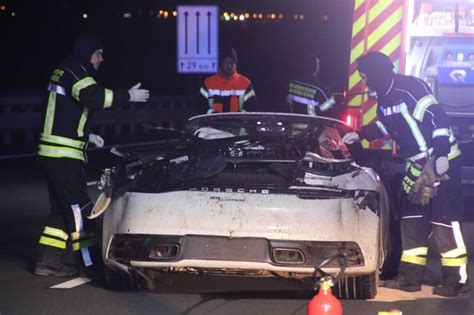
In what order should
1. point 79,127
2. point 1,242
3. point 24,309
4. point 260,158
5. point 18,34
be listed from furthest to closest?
1. point 18,34
2. point 1,242
3. point 79,127
4. point 260,158
5. point 24,309

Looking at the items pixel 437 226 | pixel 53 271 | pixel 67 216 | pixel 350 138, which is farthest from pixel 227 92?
pixel 437 226

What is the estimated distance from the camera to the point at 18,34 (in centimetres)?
4712

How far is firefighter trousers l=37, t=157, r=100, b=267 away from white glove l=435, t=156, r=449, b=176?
2.59m

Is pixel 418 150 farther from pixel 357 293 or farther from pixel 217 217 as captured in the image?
pixel 217 217

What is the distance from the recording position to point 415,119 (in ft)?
25.4

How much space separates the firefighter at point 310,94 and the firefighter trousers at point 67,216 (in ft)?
15.1

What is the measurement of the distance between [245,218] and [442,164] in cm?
152

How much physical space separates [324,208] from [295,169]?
38cm

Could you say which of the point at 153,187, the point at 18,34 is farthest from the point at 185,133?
the point at 18,34

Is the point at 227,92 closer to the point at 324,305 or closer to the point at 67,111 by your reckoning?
the point at 67,111

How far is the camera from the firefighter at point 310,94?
12281mm

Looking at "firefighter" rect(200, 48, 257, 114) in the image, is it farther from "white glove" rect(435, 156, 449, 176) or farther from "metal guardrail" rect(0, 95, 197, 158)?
"metal guardrail" rect(0, 95, 197, 158)

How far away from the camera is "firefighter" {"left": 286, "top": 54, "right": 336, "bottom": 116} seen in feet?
40.3

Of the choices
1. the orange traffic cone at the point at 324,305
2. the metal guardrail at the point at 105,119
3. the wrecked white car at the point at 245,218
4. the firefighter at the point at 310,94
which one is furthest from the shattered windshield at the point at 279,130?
the metal guardrail at the point at 105,119
